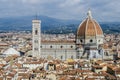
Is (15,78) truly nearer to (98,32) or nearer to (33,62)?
(33,62)

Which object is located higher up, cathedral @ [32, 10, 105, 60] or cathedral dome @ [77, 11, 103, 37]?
cathedral dome @ [77, 11, 103, 37]

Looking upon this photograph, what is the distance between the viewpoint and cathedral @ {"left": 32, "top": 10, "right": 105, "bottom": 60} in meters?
70.4

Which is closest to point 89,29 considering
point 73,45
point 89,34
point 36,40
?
point 89,34

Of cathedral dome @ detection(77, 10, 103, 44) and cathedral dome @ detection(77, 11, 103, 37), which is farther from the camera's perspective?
cathedral dome @ detection(77, 11, 103, 37)

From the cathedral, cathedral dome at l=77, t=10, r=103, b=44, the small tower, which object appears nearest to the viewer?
the cathedral

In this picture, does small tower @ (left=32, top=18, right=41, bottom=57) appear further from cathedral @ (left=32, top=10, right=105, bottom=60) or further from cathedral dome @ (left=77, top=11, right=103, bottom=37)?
cathedral dome @ (left=77, top=11, right=103, bottom=37)

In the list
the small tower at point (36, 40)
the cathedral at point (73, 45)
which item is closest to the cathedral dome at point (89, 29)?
the cathedral at point (73, 45)

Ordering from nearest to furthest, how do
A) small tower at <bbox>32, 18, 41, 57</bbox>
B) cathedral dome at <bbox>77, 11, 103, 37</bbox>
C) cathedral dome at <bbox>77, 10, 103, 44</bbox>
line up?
1. small tower at <bbox>32, 18, 41, 57</bbox>
2. cathedral dome at <bbox>77, 10, 103, 44</bbox>
3. cathedral dome at <bbox>77, 11, 103, 37</bbox>

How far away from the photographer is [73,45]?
72.1 metres

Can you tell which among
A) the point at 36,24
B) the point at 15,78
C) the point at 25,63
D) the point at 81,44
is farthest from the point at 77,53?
the point at 15,78

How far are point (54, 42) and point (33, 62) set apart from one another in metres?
13.9

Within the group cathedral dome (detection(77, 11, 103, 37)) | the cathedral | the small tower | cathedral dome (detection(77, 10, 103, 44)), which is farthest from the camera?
cathedral dome (detection(77, 11, 103, 37))

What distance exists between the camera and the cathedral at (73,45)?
70.4m

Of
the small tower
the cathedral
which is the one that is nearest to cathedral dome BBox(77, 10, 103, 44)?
the cathedral
